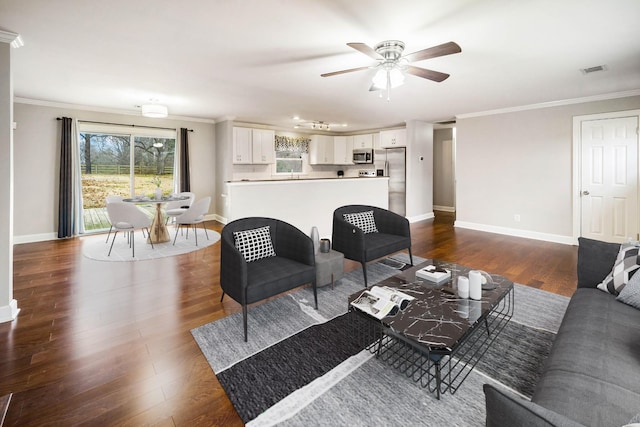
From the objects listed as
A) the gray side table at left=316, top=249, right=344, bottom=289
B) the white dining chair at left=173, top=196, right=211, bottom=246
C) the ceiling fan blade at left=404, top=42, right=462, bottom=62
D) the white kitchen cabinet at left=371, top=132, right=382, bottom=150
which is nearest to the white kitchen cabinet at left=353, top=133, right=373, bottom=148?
the white kitchen cabinet at left=371, top=132, right=382, bottom=150

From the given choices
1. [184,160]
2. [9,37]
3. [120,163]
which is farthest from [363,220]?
[120,163]

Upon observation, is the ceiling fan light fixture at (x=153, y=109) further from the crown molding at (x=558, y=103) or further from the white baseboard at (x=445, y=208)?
the white baseboard at (x=445, y=208)

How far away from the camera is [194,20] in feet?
8.00

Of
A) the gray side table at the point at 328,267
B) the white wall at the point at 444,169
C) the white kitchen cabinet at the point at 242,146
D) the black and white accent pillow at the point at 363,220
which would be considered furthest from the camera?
the white wall at the point at 444,169

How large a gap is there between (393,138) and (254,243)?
5865 millimetres

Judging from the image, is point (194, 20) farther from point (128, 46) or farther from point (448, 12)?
point (448, 12)

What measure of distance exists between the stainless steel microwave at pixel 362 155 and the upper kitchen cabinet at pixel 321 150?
780 mm

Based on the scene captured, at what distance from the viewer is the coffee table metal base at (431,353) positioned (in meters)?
1.69

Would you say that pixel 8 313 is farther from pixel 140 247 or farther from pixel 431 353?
pixel 431 353

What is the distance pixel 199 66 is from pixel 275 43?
3.90 ft

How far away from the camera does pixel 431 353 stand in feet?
5.21

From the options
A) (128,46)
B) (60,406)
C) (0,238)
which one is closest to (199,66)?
(128,46)

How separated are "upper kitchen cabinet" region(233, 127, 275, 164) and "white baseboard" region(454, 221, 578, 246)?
16.4ft

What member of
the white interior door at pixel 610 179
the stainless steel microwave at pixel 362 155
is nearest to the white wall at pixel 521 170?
the white interior door at pixel 610 179
